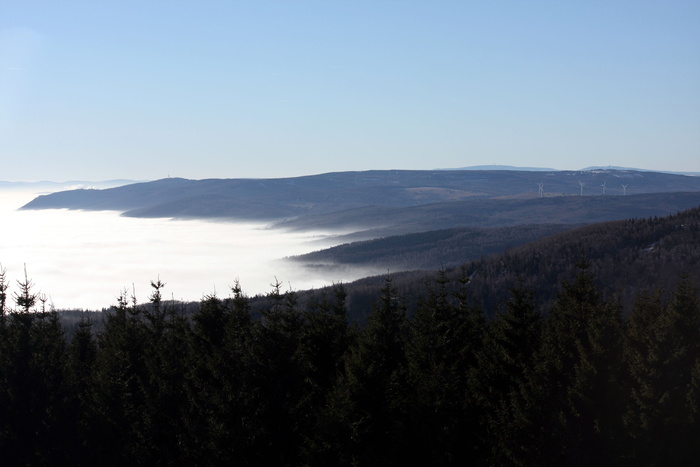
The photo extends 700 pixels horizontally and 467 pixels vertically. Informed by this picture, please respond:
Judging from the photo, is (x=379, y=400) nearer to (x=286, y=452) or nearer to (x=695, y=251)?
(x=286, y=452)

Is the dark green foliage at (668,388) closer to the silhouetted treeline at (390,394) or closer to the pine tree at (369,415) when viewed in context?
the silhouetted treeline at (390,394)

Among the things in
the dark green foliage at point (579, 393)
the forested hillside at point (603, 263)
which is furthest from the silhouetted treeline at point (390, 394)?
the forested hillside at point (603, 263)

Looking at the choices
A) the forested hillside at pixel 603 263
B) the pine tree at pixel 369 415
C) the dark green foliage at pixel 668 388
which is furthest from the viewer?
the forested hillside at pixel 603 263

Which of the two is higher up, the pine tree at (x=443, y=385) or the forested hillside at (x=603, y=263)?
the pine tree at (x=443, y=385)

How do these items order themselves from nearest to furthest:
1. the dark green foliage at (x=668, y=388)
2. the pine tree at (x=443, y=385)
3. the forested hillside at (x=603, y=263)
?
the pine tree at (x=443, y=385) → the dark green foliage at (x=668, y=388) → the forested hillside at (x=603, y=263)

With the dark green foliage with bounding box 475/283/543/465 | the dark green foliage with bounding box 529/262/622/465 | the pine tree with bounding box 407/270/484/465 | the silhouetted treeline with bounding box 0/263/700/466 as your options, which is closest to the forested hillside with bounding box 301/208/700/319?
the pine tree with bounding box 407/270/484/465

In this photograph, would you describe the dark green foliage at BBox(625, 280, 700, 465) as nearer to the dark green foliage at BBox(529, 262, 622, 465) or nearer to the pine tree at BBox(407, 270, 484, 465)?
the dark green foliage at BBox(529, 262, 622, 465)

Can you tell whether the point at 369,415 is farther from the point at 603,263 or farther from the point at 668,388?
the point at 603,263

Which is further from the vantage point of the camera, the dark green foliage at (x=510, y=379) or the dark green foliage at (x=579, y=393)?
the dark green foliage at (x=510, y=379)
